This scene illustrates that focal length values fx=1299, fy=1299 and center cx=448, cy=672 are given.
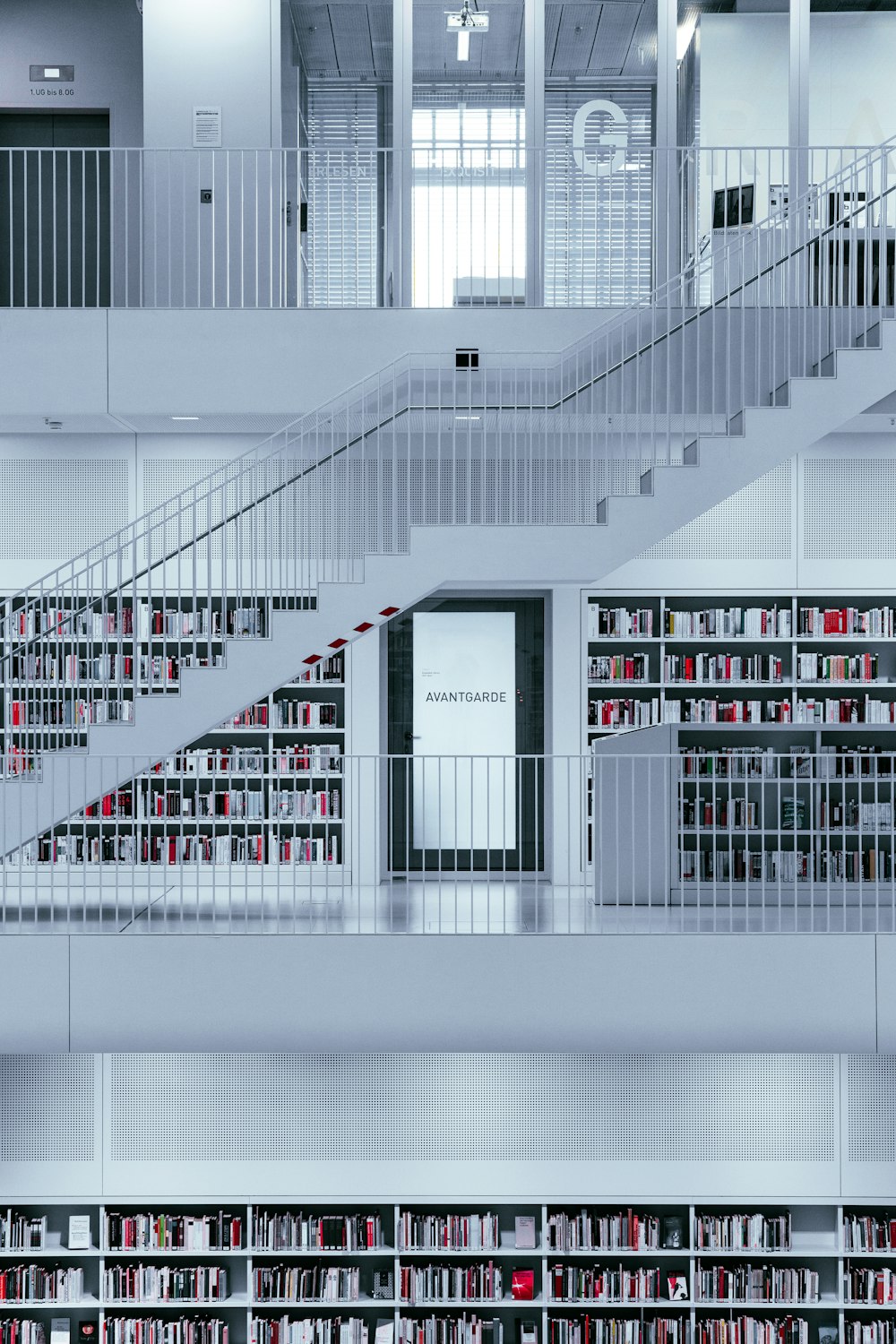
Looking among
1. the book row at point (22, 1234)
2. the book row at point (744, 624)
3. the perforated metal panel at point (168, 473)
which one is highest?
the perforated metal panel at point (168, 473)

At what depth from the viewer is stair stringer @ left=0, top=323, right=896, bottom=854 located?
7328 mm

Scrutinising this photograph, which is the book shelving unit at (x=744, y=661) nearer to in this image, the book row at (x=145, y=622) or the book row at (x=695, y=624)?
the book row at (x=695, y=624)

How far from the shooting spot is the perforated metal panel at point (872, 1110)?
931cm

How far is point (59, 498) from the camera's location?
9883 millimetres

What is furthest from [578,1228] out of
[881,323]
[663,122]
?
[663,122]

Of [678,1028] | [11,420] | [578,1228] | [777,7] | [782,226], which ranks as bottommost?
[578,1228]

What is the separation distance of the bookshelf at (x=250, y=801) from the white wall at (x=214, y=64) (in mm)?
4106

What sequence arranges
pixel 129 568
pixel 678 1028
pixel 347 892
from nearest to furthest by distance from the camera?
pixel 678 1028 < pixel 347 892 < pixel 129 568

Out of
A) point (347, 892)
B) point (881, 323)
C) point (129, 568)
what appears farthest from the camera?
point (129, 568)

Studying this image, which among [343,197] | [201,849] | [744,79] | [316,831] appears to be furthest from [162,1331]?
[744,79]

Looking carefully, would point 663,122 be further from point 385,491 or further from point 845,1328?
point 845,1328

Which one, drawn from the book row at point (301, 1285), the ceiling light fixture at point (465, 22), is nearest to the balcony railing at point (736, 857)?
the book row at point (301, 1285)

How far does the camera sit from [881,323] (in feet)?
24.5

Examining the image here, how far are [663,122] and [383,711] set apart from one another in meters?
4.74
